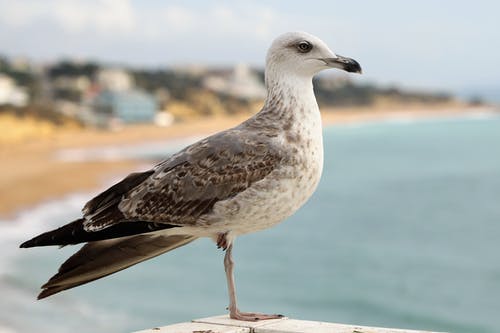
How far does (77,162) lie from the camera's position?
38062 mm

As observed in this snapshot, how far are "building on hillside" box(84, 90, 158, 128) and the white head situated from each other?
212ft

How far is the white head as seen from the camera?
4.75m

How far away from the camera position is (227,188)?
471cm

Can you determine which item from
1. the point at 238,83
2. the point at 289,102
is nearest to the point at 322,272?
the point at 289,102

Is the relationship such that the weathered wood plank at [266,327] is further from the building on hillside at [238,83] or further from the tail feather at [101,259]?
the building on hillside at [238,83]

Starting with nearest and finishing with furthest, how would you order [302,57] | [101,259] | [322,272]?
[302,57] < [101,259] < [322,272]

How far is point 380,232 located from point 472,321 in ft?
35.3

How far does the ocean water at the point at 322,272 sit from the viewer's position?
636 inches

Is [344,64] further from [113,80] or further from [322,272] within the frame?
[113,80]

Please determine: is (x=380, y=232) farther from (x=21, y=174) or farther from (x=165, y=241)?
(x=165, y=241)

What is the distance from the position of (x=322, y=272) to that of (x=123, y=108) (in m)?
50.1

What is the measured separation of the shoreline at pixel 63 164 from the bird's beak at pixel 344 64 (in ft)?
65.5

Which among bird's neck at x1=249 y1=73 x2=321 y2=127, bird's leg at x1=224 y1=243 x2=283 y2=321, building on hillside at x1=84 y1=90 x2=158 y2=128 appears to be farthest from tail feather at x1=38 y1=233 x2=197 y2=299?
building on hillside at x1=84 y1=90 x2=158 y2=128

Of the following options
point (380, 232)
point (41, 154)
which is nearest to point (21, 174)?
point (41, 154)
